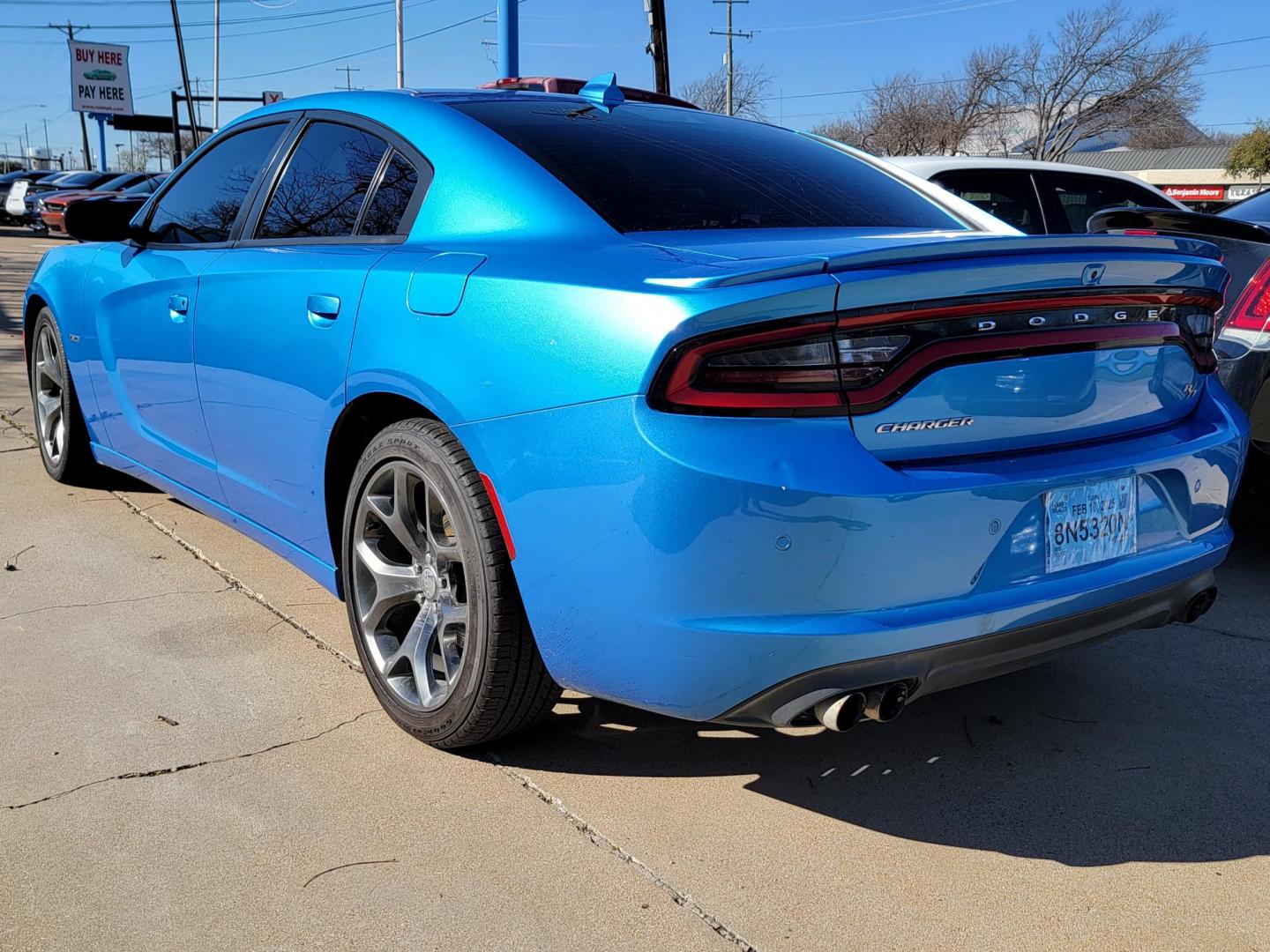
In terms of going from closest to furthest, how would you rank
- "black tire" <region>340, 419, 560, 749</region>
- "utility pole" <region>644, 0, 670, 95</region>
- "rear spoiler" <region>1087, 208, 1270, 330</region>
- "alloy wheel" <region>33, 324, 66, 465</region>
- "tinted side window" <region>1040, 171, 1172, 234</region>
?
1. "black tire" <region>340, 419, 560, 749</region>
2. "rear spoiler" <region>1087, 208, 1270, 330</region>
3. "alloy wheel" <region>33, 324, 66, 465</region>
4. "tinted side window" <region>1040, 171, 1172, 234</region>
5. "utility pole" <region>644, 0, 670, 95</region>

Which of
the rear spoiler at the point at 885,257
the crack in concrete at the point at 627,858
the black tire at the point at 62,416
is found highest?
the rear spoiler at the point at 885,257

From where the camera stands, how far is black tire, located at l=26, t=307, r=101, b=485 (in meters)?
4.90

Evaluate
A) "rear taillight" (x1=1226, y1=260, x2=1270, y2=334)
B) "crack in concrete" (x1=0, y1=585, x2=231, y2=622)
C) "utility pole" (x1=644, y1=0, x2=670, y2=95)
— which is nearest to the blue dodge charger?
"crack in concrete" (x1=0, y1=585, x2=231, y2=622)

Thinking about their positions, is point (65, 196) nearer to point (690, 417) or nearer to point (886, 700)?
point (690, 417)

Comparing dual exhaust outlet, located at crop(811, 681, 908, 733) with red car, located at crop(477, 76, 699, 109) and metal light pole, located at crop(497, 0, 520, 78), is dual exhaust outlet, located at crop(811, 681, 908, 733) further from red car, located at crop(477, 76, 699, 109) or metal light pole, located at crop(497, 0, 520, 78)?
metal light pole, located at crop(497, 0, 520, 78)

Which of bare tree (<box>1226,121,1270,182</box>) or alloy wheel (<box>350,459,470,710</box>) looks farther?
bare tree (<box>1226,121,1270,182</box>)

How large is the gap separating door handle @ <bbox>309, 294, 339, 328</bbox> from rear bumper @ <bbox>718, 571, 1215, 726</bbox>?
1.41 meters

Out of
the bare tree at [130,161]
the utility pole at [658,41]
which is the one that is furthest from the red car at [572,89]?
the bare tree at [130,161]

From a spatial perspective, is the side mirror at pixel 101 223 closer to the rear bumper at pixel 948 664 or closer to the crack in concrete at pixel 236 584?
the crack in concrete at pixel 236 584

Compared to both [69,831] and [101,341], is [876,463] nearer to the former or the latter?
[69,831]

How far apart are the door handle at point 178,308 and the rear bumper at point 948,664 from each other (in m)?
2.31

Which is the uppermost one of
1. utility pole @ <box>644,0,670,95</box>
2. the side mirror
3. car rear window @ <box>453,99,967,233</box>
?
utility pole @ <box>644,0,670,95</box>

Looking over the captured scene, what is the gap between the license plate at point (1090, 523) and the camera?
2395 mm

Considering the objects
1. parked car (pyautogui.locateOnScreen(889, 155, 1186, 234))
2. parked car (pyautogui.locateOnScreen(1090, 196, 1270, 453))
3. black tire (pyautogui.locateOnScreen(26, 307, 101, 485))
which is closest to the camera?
parked car (pyautogui.locateOnScreen(1090, 196, 1270, 453))
